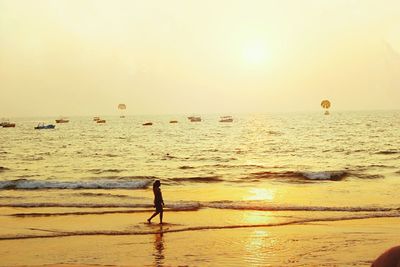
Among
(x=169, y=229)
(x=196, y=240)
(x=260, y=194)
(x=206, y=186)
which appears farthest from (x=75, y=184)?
(x=196, y=240)

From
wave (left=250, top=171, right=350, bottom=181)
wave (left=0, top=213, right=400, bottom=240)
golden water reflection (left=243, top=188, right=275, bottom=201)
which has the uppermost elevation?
wave (left=0, top=213, right=400, bottom=240)

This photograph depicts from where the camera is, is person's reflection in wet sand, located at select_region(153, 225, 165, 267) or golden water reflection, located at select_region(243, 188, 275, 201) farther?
golden water reflection, located at select_region(243, 188, 275, 201)

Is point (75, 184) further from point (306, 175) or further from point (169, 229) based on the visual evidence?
point (169, 229)

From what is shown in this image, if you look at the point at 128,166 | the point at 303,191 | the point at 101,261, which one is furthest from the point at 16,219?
the point at 128,166

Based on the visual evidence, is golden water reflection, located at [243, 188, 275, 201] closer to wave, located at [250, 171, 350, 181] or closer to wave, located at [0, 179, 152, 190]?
wave, located at [0, 179, 152, 190]

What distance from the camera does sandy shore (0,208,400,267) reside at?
46.1 ft

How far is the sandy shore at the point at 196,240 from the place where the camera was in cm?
1406

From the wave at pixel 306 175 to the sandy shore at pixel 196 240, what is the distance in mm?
16966

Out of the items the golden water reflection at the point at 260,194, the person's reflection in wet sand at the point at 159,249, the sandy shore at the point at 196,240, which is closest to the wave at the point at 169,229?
the sandy shore at the point at 196,240

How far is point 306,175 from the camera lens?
3925 centimetres

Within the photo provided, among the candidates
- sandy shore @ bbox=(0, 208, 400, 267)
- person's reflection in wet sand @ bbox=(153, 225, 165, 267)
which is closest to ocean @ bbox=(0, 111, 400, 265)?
sandy shore @ bbox=(0, 208, 400, 267)

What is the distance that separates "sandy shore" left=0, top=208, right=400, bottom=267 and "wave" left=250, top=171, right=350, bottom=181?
16966 millimetres

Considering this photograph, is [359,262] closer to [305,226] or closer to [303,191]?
[305,226]

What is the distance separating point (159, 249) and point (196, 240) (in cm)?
154
